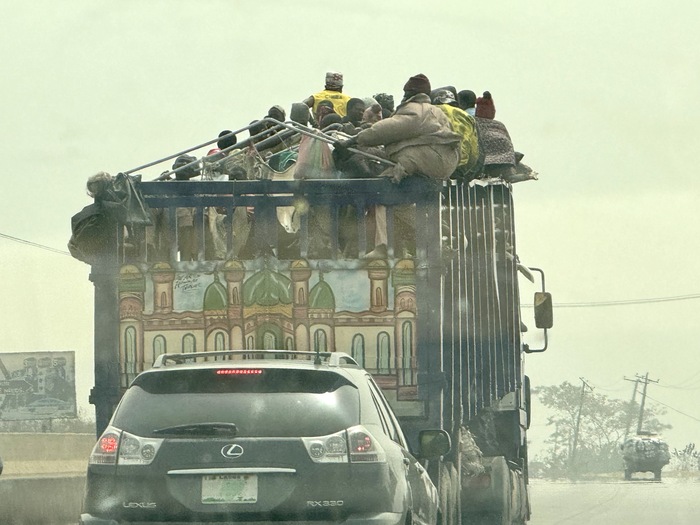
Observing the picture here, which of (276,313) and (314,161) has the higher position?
(314,161)

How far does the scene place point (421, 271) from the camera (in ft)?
40.4

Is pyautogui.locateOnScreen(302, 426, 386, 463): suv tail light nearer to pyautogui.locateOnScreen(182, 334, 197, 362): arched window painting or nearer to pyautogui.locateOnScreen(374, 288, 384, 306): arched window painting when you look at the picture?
pyautogui.locateOnScreen(374, 288, 384, 306): arched window painting

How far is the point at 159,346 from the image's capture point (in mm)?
12469

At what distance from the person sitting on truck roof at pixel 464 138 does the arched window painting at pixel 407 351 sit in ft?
5.76

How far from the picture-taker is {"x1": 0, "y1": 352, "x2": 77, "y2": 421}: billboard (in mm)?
63969

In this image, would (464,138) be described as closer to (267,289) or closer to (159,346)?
(267,289)

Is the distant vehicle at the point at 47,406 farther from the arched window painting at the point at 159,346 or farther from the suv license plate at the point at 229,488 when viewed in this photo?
the suv license plate at the point at 229,488

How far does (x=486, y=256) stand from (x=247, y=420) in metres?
Result: 6.73

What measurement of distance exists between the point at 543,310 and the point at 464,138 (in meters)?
5.05

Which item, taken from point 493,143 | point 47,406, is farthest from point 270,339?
point 47,406

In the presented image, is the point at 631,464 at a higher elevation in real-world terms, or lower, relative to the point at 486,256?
lower

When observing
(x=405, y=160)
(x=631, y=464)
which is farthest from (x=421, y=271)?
(x=631, y=464)

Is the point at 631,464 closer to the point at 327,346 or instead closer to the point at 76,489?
the point at 76,489

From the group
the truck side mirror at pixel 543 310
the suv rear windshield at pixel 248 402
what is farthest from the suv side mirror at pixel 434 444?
the truck side mirror at pixel 543 310
